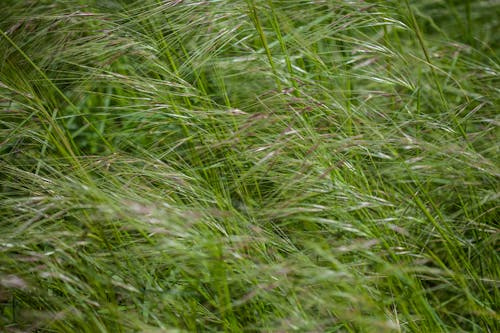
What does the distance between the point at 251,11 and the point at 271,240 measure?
0.47m

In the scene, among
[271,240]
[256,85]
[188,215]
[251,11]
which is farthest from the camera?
[256,85]

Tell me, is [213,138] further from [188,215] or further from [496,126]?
[496,126]

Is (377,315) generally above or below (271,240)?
below

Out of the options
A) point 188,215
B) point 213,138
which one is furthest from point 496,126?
point 188,215

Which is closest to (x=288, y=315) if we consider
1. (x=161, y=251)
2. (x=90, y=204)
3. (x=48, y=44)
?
(x=161, y=251)

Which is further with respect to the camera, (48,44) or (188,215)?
(48,44)

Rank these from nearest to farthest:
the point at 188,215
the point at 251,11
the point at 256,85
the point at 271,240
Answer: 1. the point at 188,215
2. the point at 271,240
3. the point at 251,11
4. the point at 256,85

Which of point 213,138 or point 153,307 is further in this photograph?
point 213,138

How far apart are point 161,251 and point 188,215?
109mm

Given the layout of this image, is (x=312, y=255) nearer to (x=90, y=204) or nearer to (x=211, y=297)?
(x=211, y=297)

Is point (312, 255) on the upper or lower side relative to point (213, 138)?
lower

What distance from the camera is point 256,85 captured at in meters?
1.64

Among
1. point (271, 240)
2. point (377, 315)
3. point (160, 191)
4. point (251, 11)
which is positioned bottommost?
point (377, 315)

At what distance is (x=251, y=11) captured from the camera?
132 centimetres
